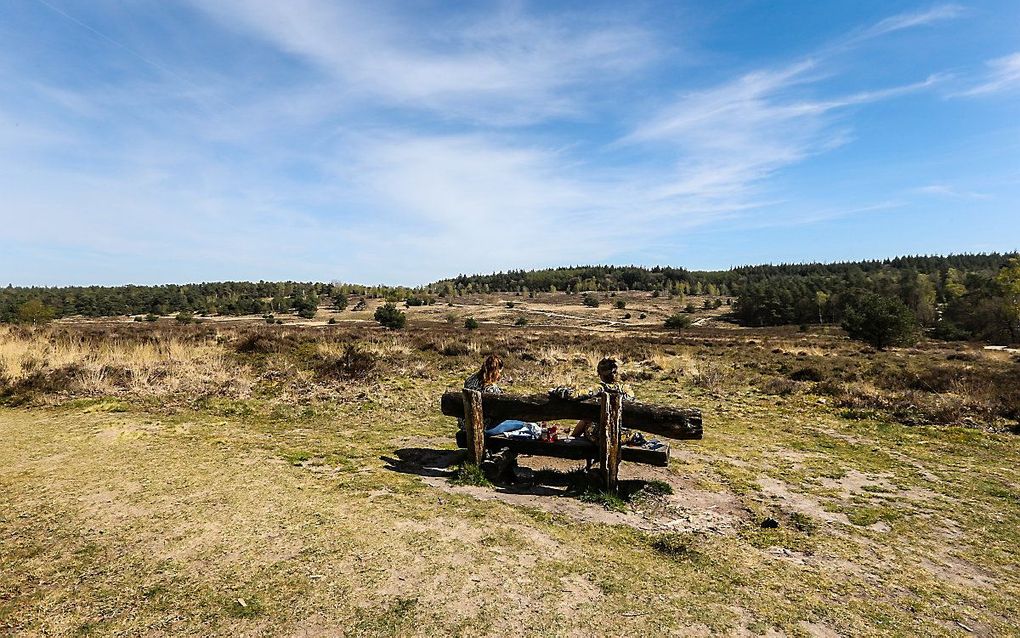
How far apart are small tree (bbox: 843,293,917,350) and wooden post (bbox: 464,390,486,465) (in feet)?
121

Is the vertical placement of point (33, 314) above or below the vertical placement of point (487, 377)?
above

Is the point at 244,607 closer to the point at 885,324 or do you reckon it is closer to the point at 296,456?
the point at 296,456

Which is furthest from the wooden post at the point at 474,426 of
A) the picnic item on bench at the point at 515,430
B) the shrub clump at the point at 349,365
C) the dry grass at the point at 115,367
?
the shrub clump at the point at 349,365

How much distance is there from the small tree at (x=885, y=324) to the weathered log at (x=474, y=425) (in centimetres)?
3690

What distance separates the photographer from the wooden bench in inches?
266

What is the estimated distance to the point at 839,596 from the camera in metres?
4.40

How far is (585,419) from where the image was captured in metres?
7.12

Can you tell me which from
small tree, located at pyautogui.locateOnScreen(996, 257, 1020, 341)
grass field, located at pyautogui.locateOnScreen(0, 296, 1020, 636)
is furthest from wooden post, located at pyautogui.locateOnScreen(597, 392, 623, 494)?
small tree, located at pyautogui.locateOnScreen(996, 257, 1020, 341)

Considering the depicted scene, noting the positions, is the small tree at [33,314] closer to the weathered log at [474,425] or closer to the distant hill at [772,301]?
Answer: the distant hill at [772,301]

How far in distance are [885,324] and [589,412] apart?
36.5 metres

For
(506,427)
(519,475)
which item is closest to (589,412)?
(506,427)

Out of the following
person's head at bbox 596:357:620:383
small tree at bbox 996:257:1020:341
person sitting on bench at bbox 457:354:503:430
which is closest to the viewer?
person's head at bbox 596:357:620:383

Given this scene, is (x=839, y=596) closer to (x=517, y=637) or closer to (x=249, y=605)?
(x=517, y=637)

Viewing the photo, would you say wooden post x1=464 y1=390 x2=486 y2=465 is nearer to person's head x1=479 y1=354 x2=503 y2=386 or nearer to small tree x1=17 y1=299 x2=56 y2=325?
person's head x1=479 y1=354 x2=503 y2=386
